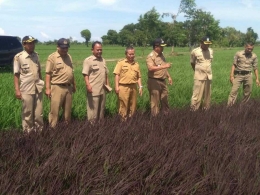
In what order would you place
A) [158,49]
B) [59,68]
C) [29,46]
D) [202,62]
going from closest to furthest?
[29,46]
[59,68]
[158,49]
[202,62]

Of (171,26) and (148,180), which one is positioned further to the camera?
(171,26)

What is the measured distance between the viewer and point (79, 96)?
6871 mm

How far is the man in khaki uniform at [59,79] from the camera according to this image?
16.6ft

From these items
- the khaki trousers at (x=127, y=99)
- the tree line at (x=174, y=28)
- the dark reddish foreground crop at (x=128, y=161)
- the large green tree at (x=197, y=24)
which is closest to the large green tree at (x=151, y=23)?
the tree line at (x=174, y=28)

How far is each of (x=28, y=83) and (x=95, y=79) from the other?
942 millimetres

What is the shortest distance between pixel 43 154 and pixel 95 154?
1.25ft

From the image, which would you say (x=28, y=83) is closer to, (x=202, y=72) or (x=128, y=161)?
(x=128, y=161)

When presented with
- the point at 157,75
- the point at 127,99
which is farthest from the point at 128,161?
the point at 157,75

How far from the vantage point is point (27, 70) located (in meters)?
4.91

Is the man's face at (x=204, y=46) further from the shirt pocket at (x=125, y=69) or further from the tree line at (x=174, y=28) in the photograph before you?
the tree line at (x=174, y=28)

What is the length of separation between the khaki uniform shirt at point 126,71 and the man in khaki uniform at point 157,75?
1.21 ft

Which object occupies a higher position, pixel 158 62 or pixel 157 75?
pixel 158 62

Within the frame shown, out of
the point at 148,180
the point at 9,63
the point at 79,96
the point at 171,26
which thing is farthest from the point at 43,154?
the point at 171,26

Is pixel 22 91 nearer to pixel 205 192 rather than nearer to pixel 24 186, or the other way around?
pixel 24 186
